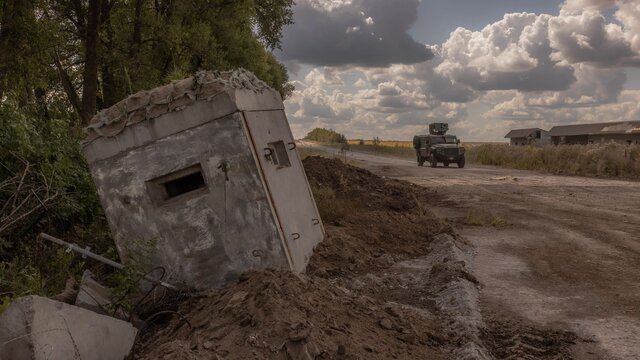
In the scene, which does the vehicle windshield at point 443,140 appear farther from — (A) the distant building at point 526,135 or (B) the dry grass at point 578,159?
(A) the distant building at point 526,135

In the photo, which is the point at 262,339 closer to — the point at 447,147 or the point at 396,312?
the point at 396,312

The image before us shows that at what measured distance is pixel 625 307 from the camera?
7004mm

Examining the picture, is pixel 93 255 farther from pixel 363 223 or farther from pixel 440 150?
pixel 440 150

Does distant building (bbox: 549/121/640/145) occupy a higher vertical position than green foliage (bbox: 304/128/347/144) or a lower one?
lower

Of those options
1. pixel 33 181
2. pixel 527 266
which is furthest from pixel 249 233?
pixel 527 266

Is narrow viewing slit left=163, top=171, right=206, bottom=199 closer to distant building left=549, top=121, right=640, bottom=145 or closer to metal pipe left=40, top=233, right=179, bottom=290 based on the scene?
metal pipe left=40, top=233, right=179, bottom=290

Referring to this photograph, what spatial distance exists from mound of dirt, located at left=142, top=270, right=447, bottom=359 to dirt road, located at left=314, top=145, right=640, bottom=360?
1.43 meters

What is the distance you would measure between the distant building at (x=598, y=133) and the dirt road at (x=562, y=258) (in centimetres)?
3349

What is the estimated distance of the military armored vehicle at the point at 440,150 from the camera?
32.6 metres

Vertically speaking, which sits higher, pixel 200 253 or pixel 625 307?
pixel 200 253

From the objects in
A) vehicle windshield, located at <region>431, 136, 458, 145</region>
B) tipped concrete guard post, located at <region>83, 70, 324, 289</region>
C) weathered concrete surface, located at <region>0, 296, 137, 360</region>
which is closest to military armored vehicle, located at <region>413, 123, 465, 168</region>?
vehicle windshield, located at <region>431, 136, 458, 145</region>

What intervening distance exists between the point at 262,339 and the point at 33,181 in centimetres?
590

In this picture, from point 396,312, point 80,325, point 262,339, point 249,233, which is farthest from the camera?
point 249,233

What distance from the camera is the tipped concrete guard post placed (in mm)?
6484
